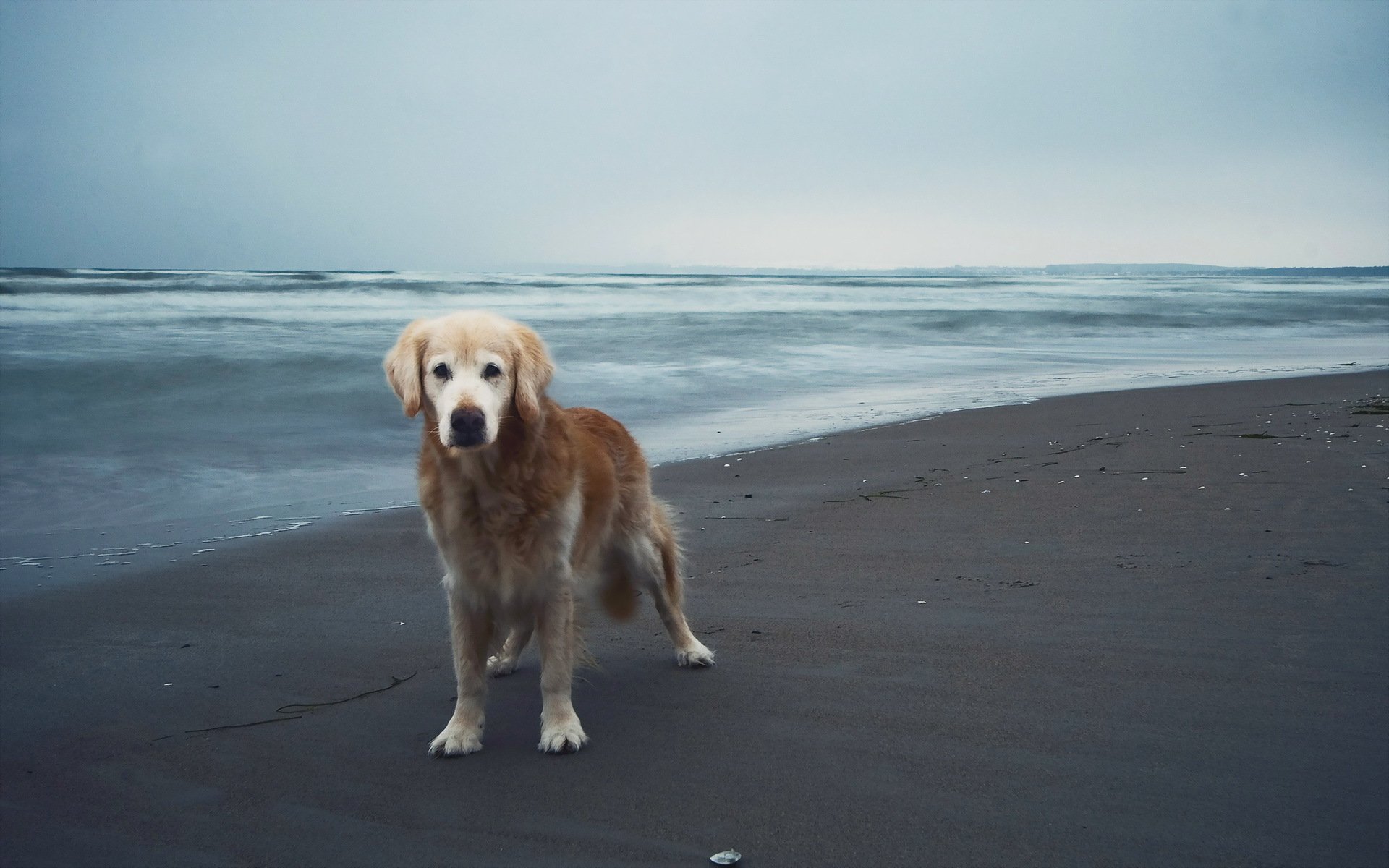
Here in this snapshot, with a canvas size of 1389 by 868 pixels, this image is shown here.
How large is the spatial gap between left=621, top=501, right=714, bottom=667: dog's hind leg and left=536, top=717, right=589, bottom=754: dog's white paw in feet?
2.45

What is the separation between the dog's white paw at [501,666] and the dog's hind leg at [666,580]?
0.62 metres

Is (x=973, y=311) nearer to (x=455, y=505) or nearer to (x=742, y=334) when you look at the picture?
(x=742, y=334)

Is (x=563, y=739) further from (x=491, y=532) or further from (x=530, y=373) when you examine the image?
(x=530, y=373)

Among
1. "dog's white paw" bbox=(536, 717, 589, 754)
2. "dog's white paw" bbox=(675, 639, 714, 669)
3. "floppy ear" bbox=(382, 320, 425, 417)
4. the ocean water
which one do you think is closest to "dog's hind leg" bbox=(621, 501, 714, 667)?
"dog's white paw" bbox=(675, 639, 714, 669)

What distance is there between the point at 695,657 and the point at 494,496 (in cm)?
112

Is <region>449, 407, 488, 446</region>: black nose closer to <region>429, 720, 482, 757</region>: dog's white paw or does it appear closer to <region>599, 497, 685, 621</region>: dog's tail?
<region>429, 720, 482, 757</region>: dog's white paw

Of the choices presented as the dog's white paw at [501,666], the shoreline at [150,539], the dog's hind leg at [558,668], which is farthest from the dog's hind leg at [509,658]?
the shoreline at [150,539]

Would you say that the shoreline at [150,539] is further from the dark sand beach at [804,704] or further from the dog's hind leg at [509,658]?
the dog's hind leg at [509,658]

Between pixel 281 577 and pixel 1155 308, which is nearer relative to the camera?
pixel 281 577

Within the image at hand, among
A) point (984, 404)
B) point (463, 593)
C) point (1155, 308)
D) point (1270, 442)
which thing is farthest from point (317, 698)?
point (1155, 308)

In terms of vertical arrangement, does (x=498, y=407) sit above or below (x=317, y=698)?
above

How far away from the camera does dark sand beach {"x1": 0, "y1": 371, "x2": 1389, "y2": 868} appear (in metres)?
2.48

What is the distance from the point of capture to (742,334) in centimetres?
2458

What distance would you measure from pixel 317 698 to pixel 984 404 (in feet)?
29.0
